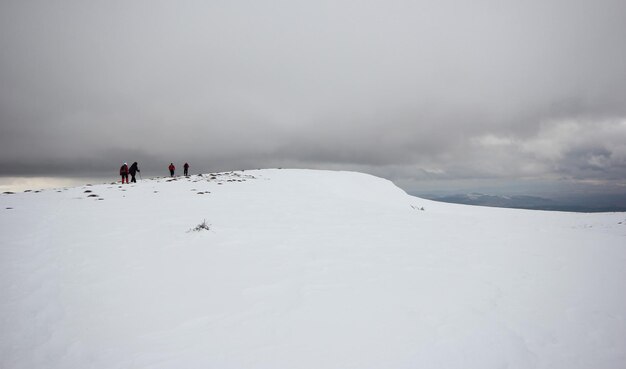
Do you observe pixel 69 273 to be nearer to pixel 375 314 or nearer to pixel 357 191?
pixel 375 314

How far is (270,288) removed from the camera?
615 centimetres

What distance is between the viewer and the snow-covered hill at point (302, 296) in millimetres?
4270

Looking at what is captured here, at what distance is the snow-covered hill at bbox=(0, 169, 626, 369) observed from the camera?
4270mm

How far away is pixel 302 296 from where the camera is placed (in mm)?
5828

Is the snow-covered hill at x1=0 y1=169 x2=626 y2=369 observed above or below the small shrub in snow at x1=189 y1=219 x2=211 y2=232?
below

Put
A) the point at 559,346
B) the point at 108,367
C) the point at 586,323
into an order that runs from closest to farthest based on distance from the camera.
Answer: the point at 108,367 < the point at 559,346 < the point at 586,323

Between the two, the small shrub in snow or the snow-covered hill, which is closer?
the snow-covered hill

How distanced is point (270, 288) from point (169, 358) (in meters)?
2.36

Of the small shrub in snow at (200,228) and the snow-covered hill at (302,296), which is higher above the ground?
the small shrub in snow at (200,228)

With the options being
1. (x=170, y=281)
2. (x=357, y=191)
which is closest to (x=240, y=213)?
(x=170, y=281)

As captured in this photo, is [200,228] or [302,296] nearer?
[302,296]

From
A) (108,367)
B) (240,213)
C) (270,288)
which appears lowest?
(108,367)

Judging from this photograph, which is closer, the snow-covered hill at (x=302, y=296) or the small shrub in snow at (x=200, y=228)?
the snow-covered hill at (x=302, y=296)

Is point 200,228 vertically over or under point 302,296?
over
